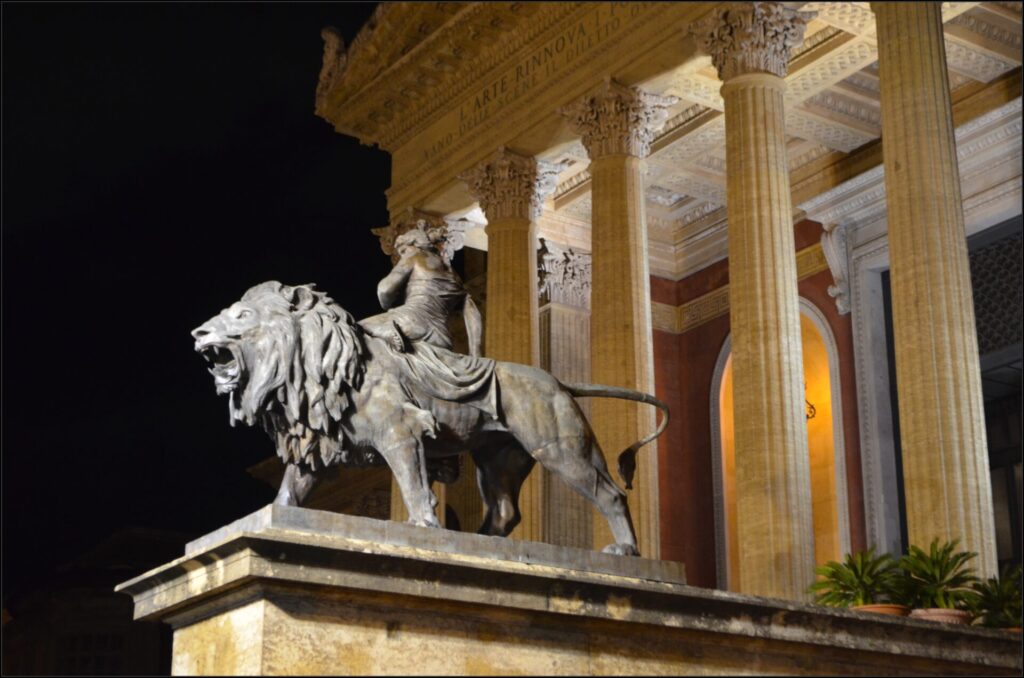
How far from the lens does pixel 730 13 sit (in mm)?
21469

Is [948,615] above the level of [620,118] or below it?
below

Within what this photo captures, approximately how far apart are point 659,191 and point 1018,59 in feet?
26.6

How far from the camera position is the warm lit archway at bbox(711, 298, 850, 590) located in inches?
1076

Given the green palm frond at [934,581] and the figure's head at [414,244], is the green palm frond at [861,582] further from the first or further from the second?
the figure's head at [414,244]

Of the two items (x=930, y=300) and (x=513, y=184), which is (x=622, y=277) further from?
(x=930, y=300)

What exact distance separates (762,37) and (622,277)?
3910 mm

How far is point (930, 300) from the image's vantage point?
58.2 ft

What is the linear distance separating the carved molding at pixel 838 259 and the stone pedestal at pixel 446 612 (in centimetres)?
1674

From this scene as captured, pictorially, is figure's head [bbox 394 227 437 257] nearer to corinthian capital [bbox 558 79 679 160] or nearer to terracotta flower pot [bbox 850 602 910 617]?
terracotta flower pot [bbox 850 602 910 617]

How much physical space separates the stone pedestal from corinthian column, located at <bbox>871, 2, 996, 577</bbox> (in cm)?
575

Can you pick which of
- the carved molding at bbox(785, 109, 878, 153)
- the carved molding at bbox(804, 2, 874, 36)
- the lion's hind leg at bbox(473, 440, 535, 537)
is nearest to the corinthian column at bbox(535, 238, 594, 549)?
the carved molding at bbox(785, 109, 878, 153)

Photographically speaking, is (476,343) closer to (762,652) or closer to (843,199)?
(762,652)

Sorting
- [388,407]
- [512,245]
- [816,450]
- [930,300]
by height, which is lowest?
[388,407]

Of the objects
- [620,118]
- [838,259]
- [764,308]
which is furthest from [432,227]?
[764,308]
